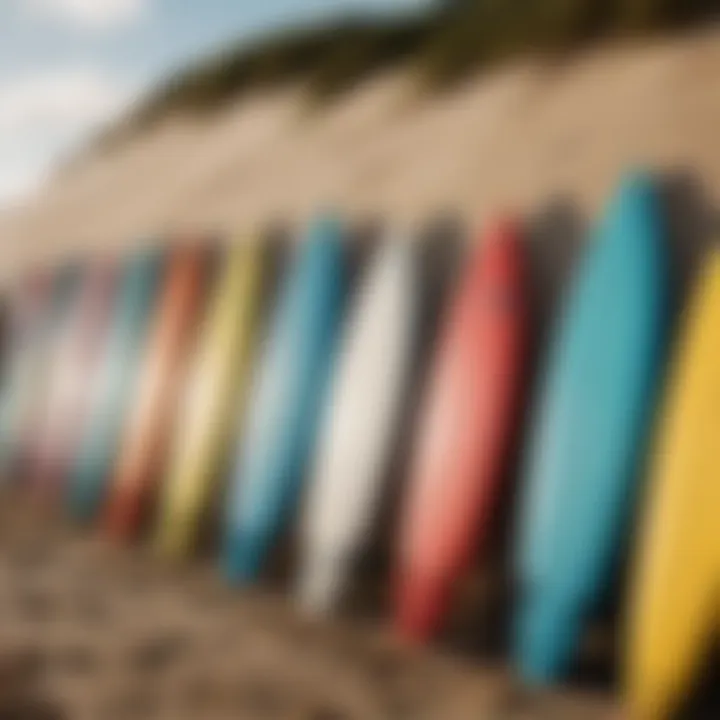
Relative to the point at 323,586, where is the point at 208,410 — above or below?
above

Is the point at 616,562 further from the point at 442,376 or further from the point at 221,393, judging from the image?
the point at 221,393

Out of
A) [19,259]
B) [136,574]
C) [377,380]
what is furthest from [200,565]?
[19,259]

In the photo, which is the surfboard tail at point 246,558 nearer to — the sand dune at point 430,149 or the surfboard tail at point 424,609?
the surfboard tail at point 424,609

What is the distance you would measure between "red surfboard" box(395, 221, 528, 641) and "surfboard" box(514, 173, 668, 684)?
0.25 ft

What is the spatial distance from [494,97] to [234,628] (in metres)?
1.64

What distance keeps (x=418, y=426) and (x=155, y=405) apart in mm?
863

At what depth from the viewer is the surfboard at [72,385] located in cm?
319

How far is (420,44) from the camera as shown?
13.2 feet

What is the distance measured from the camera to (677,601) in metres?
1.64

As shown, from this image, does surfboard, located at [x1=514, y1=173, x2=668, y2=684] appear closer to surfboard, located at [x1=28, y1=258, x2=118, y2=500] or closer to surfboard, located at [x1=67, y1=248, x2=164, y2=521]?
surfboard, located at [x1=67, y1=248, x2=164, y2=521]

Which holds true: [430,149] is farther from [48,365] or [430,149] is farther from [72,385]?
[48,365]

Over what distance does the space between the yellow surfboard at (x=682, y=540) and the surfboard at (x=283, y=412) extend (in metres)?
0.82

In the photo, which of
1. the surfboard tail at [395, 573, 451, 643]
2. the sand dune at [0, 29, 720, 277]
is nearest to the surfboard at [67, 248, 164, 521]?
the sand dune at [0, 29, 720, 277]

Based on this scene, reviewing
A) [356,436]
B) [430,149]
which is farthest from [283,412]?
[430,149]
